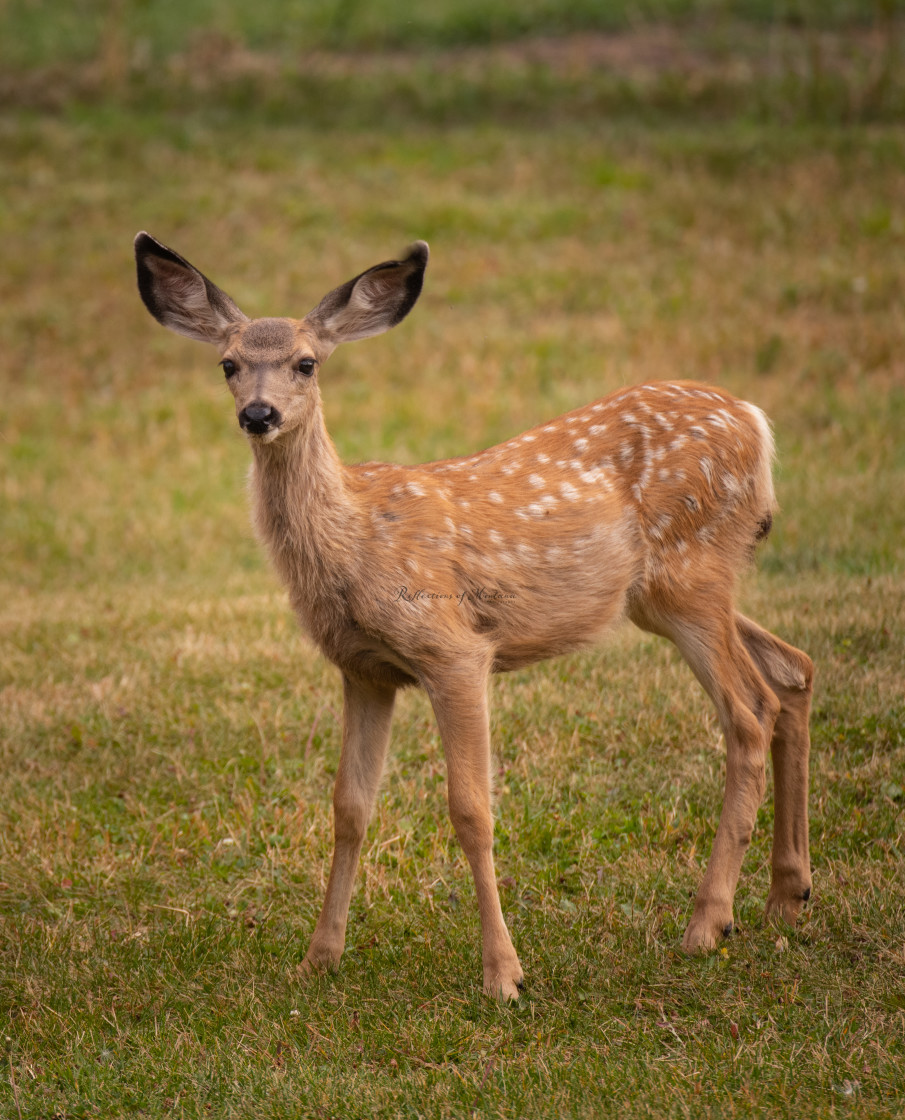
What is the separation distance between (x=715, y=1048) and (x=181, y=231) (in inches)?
559

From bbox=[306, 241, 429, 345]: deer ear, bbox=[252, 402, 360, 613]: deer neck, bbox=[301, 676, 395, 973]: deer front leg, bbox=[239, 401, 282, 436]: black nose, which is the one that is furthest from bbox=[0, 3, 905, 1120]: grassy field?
bbox=[306, 241, 429, 345]: deer ear

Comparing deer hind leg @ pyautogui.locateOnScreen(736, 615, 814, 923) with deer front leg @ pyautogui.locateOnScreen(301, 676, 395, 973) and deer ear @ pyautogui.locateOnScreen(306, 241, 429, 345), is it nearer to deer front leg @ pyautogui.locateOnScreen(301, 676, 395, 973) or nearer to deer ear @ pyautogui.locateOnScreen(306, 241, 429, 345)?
deer front leg @ pyautogui.locateOnScreen(301, 676, 395, 973)

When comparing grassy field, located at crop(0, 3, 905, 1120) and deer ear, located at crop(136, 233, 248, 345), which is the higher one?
deer ear, located at crop(136, 233, 248, 345)

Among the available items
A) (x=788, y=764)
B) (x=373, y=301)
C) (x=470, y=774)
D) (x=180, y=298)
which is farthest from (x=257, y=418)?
(x=788, y=764)

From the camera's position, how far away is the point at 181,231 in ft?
53.7

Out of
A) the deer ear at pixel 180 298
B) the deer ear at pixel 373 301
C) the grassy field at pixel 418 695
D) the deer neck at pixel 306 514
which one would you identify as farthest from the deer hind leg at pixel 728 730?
the deer ear at pixel 180 298

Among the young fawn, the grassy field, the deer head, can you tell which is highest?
the deer head

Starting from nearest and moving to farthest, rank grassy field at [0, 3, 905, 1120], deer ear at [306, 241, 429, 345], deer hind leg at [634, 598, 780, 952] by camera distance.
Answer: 1. grassy field at [0, 3, 905, 1120]
2. deer hind leg at [634, 598, 780, 952]
3. deer ear at [306, 241, 429, 345]

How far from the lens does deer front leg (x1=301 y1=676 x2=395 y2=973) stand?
4734 mm

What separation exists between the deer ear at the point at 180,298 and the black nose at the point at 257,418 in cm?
68

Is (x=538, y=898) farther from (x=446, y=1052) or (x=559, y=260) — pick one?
(x=559, y=260)

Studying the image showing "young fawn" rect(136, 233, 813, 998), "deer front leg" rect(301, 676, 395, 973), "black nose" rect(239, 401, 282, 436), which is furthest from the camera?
"deer front leg" rect(301, 676, 395, 973)

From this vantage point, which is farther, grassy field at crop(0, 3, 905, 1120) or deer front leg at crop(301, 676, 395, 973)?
deer front leg at crop(301, 676, 395, 973)

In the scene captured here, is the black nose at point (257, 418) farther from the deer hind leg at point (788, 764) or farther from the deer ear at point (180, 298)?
the deer hind leg at point (788, 764)
